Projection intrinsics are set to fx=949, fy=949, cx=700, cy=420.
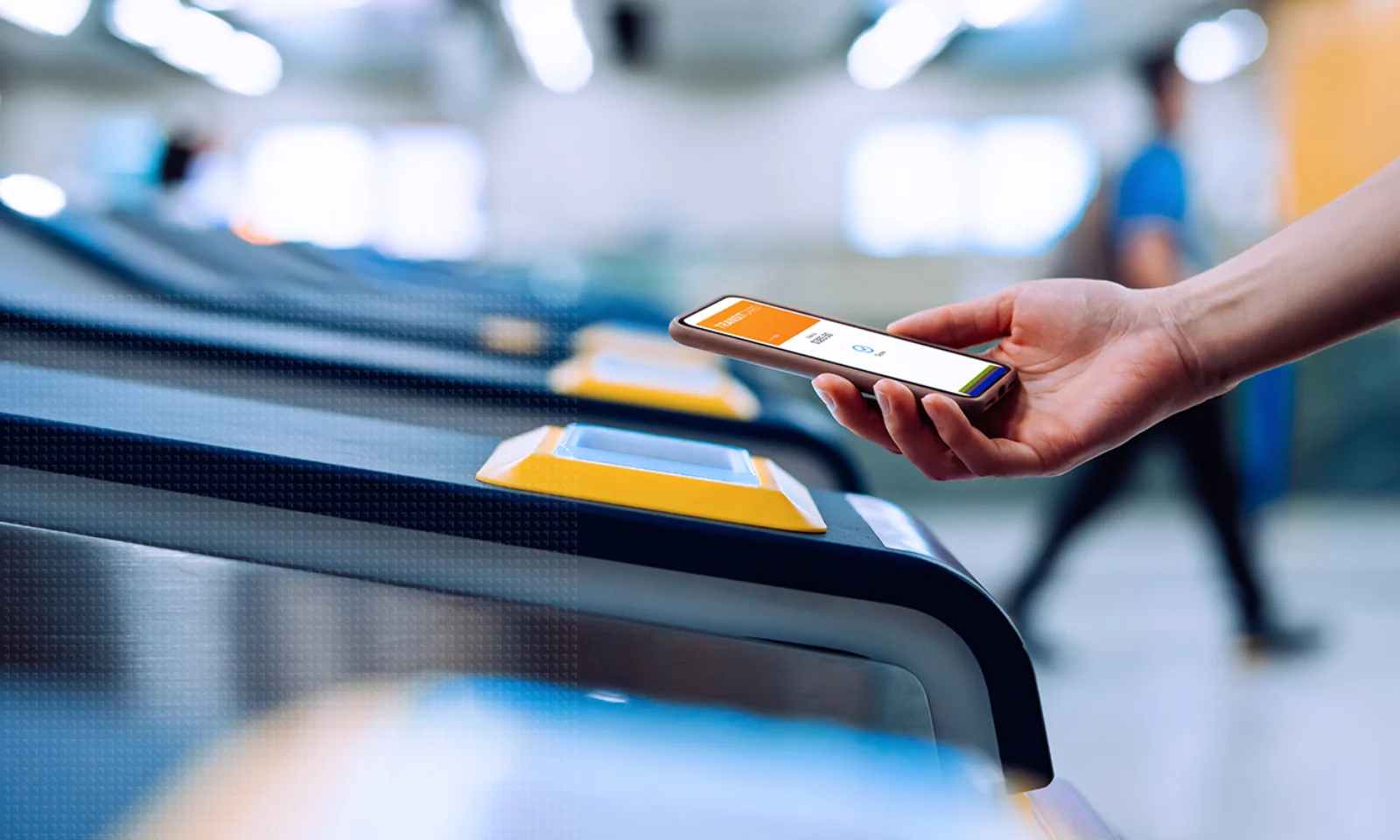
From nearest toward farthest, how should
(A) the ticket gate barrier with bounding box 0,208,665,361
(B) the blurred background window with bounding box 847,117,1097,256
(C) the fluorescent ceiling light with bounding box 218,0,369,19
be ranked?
(A) the ticket gate barrier with bounding box 0,208,665,361 → (C) the fluorescent ceiling light with bounding box 218,0,369,19 → (B) the blurred background window with bounding box 847,117,1097,256

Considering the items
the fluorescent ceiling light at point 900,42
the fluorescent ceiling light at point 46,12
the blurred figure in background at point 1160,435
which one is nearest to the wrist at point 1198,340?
the blurred figure in background at point 1160,435

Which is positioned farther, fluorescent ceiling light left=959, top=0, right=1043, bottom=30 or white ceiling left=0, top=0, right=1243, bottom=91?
white ceiling left=0, top=0, right=1243, bottom=91

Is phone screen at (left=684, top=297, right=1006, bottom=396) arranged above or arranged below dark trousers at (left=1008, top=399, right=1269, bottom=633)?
above

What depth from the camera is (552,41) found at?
7684 millimetres

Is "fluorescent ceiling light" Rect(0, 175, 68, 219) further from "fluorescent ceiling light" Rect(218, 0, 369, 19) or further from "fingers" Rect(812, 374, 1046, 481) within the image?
"fluorescent ceiling light" Rect(218, 0, 369, 19)

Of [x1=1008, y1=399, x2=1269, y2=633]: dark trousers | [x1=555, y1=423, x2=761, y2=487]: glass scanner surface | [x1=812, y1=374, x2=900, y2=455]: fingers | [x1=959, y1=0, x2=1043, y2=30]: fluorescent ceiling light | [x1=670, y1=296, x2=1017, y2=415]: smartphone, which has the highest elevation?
[x1=959, y1=0, x2=1043, y2=30]: fluorescent ceiling light

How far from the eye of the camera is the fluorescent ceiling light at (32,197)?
1.61 metres

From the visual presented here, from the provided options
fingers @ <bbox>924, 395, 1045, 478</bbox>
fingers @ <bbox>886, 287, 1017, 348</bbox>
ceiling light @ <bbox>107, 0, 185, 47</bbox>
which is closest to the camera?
fingers @ <bbox>924, 395, 1045, 478</bbox>

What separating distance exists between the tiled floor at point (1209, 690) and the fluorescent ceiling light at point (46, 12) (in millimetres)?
7527

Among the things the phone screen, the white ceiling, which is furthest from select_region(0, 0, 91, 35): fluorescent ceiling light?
the phone screen

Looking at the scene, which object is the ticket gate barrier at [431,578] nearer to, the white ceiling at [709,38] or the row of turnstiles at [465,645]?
the row of turnstiles at [465,645]

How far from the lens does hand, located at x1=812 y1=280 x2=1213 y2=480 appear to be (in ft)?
2.46

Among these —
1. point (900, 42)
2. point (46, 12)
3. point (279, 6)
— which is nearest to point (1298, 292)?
point (279, 6)

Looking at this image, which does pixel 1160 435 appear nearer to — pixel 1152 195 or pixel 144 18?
pixel 1152 195
